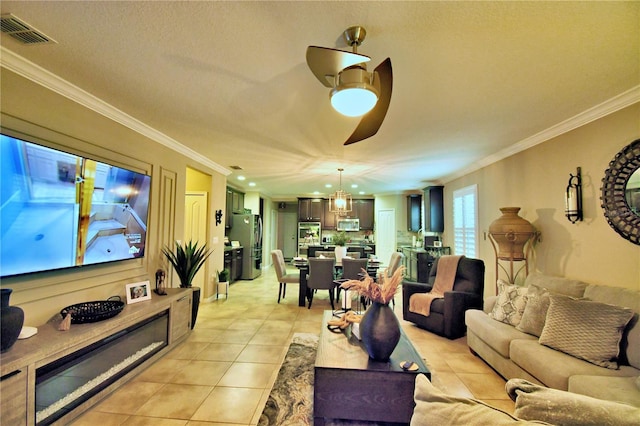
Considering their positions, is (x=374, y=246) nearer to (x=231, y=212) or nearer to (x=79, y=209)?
(x=231, y=212)

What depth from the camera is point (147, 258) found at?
10.7 feet

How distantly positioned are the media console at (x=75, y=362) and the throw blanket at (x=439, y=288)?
122 inches

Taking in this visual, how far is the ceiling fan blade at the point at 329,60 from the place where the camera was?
1320 millimetres

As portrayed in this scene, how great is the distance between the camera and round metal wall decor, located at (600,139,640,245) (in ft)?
7.41

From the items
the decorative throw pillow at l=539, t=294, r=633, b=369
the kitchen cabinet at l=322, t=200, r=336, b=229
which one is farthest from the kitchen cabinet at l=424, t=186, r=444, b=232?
the decorative throw pillow at l=539, t=294, r=633, b=369

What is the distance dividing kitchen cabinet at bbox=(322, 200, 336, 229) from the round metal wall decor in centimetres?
695

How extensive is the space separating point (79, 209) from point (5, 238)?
0.52m

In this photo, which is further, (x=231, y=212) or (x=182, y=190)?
(x=231, y=212)

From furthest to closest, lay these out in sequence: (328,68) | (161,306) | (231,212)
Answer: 1. (231,212)
2. (161,306)
3. (328,68)

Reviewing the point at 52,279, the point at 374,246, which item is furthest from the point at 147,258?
the point at 374,246

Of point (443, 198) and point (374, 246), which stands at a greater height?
point (443, 198)

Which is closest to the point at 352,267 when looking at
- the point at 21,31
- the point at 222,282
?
the point at 222,282

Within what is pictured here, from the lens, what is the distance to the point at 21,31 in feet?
5.39

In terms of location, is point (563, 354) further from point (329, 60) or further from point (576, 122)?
point (329, 60)
